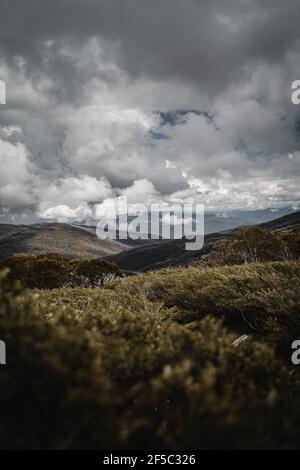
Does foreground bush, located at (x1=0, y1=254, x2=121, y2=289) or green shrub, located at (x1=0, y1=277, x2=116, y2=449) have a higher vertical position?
green shrub, located at (x1=0, y1=277, x2=116, y2=449)

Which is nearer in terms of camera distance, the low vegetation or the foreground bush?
the low vegetation

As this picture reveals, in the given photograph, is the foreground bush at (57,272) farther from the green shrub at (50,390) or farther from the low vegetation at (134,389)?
the green shrub at (50,390)

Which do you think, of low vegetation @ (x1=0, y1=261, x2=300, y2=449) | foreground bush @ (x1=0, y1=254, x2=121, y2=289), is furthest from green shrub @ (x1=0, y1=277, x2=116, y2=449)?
foreground bush @ (x1=0, y1=254, x2=121, y2=289)

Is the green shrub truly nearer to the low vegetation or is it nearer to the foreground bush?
the low vegetation

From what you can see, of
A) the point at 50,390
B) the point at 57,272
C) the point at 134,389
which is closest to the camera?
the point at 50,390

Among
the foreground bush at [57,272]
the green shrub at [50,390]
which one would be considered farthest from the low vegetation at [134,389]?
the foreground bush at [57,272]

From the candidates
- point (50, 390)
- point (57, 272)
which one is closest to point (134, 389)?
point (50, 390)

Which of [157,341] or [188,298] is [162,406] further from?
[188,298]

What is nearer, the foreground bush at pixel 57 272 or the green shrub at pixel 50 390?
the green shrub at pixel 50 390

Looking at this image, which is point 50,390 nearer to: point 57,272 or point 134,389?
point 134,389

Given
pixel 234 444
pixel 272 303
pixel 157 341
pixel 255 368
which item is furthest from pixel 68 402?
pixel 272 303

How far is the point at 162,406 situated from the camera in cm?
264
